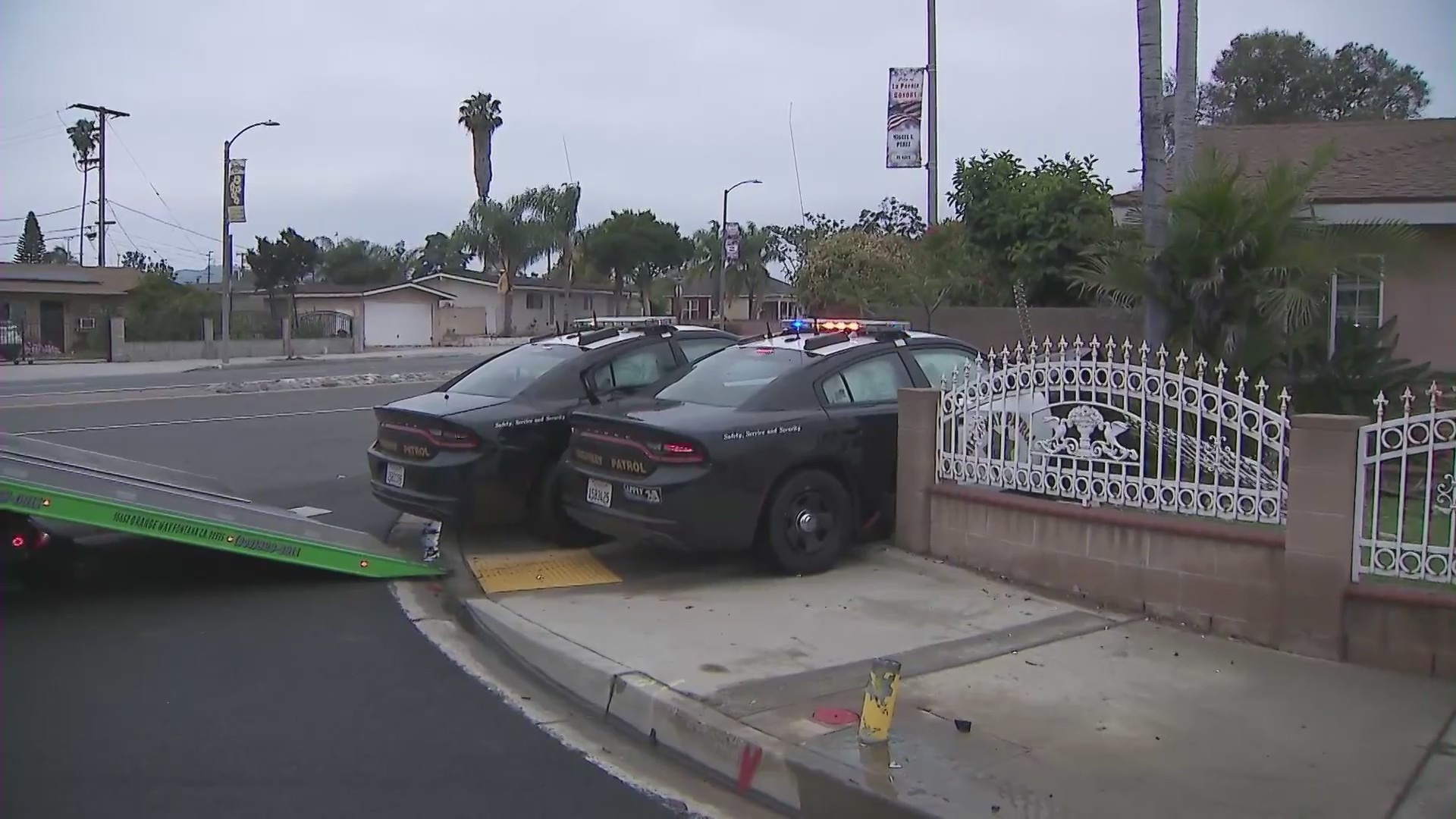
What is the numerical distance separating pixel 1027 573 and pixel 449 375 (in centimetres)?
2616

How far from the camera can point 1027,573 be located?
748 cm

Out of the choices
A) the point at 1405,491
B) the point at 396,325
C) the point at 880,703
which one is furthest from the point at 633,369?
the point at 396,325

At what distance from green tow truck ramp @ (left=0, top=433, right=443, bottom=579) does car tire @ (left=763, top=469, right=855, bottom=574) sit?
246cm

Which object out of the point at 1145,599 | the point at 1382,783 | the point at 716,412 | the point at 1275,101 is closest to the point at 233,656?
the point at 716,412

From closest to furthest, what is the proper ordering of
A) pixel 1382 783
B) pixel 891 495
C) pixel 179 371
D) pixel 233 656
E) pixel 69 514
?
pixel 1382 783, pixel 233 656, pixel 69 514, pixel 891 495, pixel 179 371

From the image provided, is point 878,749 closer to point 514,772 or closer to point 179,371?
point 514,772

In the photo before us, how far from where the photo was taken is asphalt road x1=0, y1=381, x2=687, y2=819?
4.68m

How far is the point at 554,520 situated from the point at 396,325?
55451 mm

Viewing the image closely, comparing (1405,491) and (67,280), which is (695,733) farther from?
(67,280)

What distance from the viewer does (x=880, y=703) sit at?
4.86m

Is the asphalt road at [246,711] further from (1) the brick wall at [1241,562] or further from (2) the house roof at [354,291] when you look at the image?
(2) the house roof at [354,291]

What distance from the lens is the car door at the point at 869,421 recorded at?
8320 millimetres

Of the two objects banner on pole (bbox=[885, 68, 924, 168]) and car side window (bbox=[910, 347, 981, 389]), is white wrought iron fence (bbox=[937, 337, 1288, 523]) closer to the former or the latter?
car side window (bbox=[910, 347, 981, 389])

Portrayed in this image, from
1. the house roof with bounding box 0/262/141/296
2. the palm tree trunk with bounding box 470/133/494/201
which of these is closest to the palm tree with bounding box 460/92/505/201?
the palm tree trunk with bounding box 470/133/494/201
